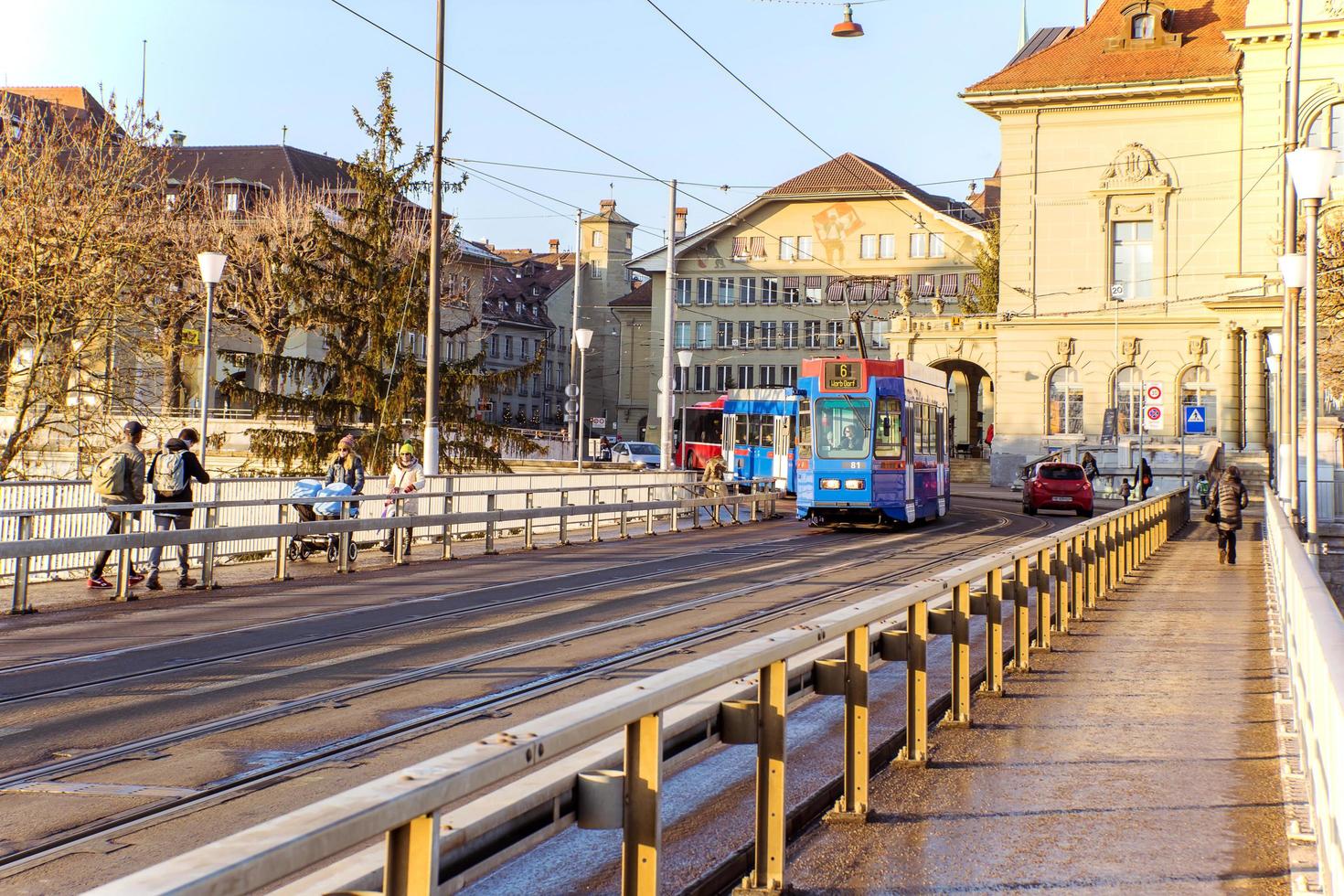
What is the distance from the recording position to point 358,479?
22312 mm

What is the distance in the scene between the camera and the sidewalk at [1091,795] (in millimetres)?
6121

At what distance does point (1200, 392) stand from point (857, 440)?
33.5 m

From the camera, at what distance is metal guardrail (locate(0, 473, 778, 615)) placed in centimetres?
1606

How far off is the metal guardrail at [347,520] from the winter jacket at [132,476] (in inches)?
10.1

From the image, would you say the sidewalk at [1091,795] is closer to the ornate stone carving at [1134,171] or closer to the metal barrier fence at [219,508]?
the metal barrier fence at [219,508]

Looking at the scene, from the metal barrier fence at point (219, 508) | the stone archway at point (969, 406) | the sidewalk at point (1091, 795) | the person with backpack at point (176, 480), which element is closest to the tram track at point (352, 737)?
the sidewalk at point (1091, 795)

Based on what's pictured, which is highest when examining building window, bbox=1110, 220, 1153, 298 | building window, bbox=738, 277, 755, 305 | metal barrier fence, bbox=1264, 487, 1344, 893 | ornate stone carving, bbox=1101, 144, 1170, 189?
ornate stone carving, bbox=1101, 144, 1170, 189

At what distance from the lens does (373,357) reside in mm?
38312

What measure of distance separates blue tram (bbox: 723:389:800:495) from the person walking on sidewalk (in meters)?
25.6

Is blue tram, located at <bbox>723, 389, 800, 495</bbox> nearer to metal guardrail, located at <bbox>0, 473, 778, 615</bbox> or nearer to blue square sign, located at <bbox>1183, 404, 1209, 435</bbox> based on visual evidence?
blue square sign, located at <bbox>1183, 404, 1209, 435</bbox>

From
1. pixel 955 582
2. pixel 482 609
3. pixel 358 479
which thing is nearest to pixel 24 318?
pixel 358 479

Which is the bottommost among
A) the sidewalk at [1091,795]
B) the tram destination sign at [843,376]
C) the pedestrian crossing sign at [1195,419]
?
the sidewalk at [1091,795]

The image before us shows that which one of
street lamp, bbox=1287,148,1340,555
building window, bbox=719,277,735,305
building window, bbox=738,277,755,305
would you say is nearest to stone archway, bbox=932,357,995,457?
building window, bbox=738,277,755,305

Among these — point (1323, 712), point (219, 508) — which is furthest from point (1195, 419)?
point (1323, 712)
